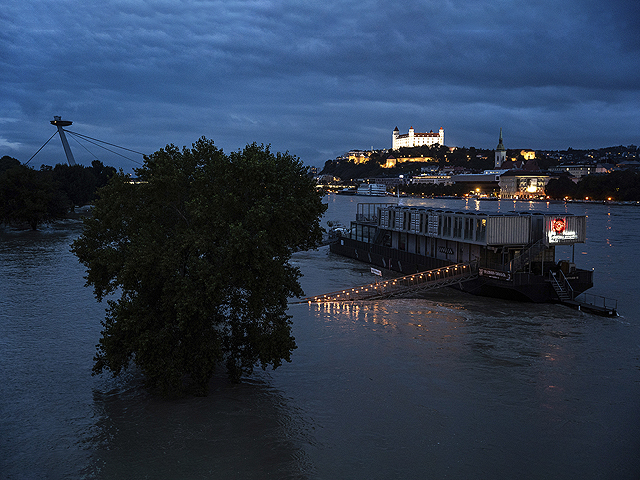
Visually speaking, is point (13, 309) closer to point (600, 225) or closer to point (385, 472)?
point (385, 472)

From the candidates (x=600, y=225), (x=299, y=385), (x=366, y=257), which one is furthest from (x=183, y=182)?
(x=600, y=225)

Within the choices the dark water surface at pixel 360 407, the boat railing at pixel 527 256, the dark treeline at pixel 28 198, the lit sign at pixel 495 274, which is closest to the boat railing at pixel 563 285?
the boat railing at pixel 527 256

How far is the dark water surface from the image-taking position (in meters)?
15.6

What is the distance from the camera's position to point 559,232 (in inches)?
1426

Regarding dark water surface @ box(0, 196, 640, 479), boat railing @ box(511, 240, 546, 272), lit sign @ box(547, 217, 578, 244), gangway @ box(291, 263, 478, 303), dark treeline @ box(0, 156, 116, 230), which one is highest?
dark treeline @ box(0, 156, 116, 230)

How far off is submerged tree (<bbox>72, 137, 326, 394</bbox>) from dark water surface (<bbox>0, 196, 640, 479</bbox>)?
68.0 inches

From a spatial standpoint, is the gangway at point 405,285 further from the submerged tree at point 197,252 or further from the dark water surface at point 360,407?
the submerged tree at point 197,252

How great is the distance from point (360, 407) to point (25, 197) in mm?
73916

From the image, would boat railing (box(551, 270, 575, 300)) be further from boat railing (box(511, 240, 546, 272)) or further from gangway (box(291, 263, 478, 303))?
gangway (box(291, 263, 478, 303))

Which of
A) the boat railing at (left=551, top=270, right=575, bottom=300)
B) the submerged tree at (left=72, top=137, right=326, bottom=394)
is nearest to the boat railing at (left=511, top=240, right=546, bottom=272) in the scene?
the boat railing at (left=551, top=270, right=575, bottom=300)

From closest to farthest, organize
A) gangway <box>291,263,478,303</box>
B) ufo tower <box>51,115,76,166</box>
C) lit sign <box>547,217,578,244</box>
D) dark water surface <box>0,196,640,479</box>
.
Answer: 1. dark water surface <box>0,196,640,479</box>
2. lit sign <box>547,217,578,244</box>
3. gangway <box>291,263,478,303</box>
4. ufo tower <box>51,115,76,166</box>

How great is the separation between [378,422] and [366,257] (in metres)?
37.8

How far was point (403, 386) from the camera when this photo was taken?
2108 centimetres

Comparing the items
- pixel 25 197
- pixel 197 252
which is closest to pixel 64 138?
pixel 25 197
